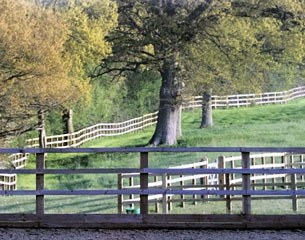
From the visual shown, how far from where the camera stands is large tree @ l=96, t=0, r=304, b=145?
26234 millimetres

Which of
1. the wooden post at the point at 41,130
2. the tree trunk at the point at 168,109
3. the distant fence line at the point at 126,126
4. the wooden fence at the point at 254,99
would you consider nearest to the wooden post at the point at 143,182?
the distant fence line at the point at 126,126

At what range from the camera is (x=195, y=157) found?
78.9 ft

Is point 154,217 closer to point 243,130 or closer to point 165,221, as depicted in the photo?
point 165,221

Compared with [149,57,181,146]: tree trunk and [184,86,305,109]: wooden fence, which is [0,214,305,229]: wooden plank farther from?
[184,86,305,109]: wooden fence

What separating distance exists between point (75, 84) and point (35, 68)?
8.87 ft

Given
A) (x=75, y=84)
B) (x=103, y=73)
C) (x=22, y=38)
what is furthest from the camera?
(x=103, y=73)

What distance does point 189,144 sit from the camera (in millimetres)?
28406

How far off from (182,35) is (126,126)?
10058mm

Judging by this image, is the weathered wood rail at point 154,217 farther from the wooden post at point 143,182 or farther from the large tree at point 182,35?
the large tree at point 182,35

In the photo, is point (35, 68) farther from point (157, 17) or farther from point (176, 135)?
point (176, 135)

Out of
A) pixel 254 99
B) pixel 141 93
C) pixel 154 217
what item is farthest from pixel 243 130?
pixel 154 217

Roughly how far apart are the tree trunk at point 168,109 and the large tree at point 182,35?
0.15 feet

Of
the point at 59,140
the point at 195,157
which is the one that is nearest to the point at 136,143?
the point at 59,140

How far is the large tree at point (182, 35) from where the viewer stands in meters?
26.2
